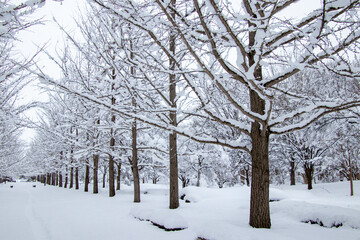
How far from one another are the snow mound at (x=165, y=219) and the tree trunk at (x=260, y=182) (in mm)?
1584

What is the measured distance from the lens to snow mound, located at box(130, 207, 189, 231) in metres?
4.86

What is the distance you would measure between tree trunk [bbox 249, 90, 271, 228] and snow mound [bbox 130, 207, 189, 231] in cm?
158

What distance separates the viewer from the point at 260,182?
159 inches

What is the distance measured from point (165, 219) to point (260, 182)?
2281 mm

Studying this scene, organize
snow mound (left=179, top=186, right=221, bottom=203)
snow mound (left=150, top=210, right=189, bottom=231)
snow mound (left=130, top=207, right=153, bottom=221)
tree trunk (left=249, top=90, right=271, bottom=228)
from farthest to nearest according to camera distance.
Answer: snow mound (left=179, top=186, right=221, bottom=203) → snow mound (left=130, top=207, right=153, bottom=221) → snow mound (left=150, top=210, right=189, bottom=231) → tree trunk (left=249, top=90, right=271, bottom=228)

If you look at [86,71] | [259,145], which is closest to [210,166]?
[86,71]

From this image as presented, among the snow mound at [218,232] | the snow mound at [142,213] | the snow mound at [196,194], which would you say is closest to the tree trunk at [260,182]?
the snow mound at [218,232]

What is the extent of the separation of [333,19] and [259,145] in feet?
7.50

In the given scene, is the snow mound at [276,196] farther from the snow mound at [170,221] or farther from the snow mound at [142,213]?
the snow mound at [142,213]

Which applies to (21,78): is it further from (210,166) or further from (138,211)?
(210,166)

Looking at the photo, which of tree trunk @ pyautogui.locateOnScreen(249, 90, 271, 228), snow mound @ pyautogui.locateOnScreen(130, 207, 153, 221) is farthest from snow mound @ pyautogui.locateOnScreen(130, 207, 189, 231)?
tree trunk @ pyautogui.locateOnScreen(249, 90, 271, 228)

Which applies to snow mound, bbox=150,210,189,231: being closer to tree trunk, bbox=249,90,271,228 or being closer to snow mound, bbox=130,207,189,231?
snow mound, bbox=130,207,189,231

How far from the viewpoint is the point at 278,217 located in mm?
5195

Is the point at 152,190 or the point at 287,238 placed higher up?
the point at 287,238
